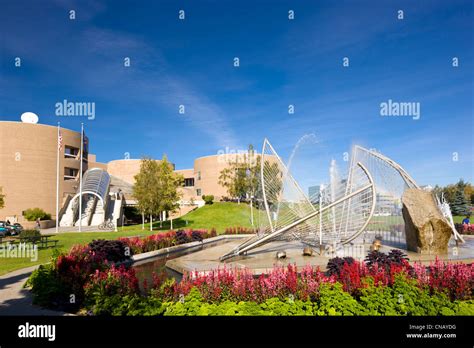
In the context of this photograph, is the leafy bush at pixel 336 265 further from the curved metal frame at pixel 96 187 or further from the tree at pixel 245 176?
the tree at pixel 245 176

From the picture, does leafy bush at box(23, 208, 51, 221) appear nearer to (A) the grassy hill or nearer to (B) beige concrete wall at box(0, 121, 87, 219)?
(B) beige concrete wall at box(0, 121, 87, 219)

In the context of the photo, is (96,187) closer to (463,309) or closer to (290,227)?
(290,227)

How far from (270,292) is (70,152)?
2109 inches

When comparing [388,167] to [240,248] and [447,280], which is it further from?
Result: [447,280]

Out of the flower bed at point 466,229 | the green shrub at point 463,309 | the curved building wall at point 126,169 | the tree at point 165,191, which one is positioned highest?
the curved building wall at point 126,169

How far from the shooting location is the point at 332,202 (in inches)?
570

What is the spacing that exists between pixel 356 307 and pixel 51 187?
5026cm

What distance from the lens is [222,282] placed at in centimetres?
773

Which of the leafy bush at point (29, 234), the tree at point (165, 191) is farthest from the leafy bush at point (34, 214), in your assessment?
the leafy bush at point (29, 234)

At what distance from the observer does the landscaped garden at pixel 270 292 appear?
20.0ft

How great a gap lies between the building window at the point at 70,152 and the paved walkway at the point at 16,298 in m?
44.4

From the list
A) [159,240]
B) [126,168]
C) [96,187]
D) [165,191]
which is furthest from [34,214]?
[126,168]

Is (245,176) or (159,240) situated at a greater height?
(245,176)
